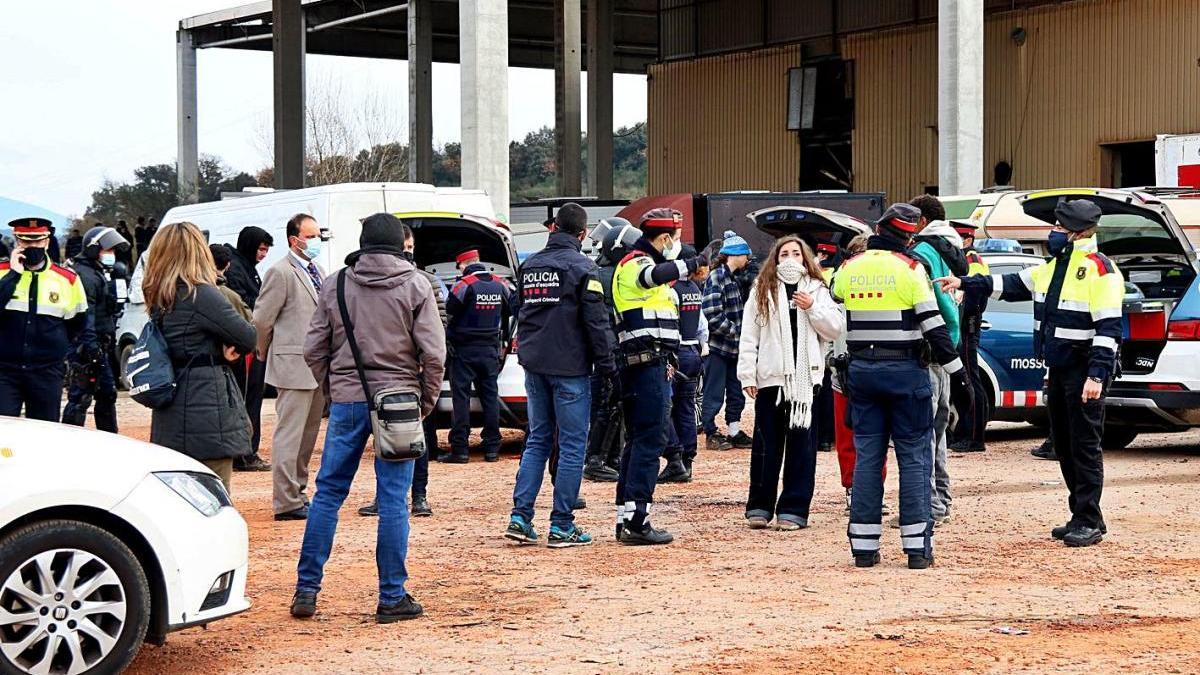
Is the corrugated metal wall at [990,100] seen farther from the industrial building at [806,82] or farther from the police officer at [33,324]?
the police officer at [33,324]

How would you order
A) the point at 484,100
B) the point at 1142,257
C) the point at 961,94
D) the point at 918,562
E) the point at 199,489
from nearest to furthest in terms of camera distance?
the point at 199,489
the point at 918,562
the point at 1142,257
the point at 484,100
the point at 961,94

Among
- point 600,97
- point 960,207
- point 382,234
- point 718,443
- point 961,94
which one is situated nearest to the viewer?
point 382,234

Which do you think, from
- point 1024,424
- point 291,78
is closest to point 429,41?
point 291,78

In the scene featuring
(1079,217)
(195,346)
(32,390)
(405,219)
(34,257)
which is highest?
(405,219)

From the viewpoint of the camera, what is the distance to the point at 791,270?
969 centimetres

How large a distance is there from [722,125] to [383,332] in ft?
118

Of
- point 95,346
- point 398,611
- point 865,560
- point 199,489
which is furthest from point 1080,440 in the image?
point 95,346

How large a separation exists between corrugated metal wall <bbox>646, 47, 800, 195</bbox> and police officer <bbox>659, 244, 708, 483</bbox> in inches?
1101

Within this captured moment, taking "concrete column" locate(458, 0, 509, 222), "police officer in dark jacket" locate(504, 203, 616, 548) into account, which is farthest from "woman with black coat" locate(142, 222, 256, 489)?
"concrete column" locate(458, 0, 509, 222)

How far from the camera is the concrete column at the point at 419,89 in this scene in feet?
134

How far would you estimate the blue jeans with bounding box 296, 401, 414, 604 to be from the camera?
23.9ft

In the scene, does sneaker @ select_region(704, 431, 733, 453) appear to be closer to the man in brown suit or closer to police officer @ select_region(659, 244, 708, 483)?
police officer @ select_region(659, 244, 708, 483)

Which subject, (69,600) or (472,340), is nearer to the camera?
(69,600)

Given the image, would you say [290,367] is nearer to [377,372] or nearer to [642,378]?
[642,378]
